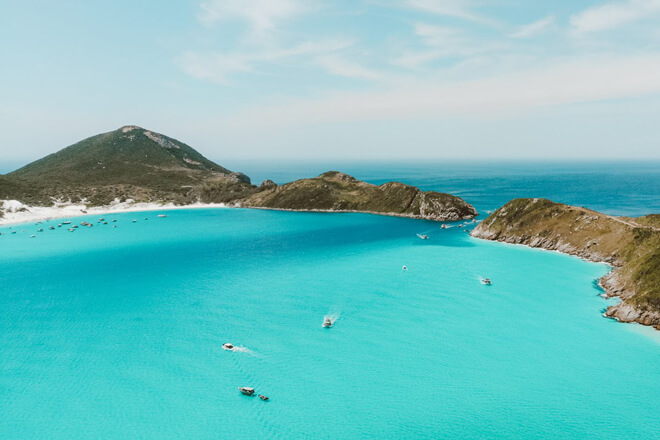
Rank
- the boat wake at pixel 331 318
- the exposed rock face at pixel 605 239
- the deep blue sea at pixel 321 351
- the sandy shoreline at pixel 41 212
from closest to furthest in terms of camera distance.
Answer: the deep blue sea at pixel 321 351 < the boat wake at pixel 331 318 < the exposed rock face at pixel 605 239 < the sandy shoreline at pixel 41 212

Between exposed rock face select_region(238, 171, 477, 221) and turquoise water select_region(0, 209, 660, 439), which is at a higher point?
exposed rock face select_region(238, 171, 477, 221)

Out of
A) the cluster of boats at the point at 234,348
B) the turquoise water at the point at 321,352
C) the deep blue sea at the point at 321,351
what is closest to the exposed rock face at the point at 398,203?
the deep blue sea at the point at 321,351

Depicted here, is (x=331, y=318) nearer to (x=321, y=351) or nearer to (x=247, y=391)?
(x=321, y=351)

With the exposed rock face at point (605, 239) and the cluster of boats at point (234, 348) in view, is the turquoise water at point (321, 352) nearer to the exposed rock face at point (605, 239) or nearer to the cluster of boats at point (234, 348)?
the cluster of boats at point (234, 348)

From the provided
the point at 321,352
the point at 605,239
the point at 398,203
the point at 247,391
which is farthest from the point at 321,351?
the point at 398,203

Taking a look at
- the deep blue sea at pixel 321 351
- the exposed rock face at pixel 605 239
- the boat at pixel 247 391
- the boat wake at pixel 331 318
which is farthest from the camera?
the exposed rock face at pixel 605 239

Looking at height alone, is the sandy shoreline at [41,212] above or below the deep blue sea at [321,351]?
above

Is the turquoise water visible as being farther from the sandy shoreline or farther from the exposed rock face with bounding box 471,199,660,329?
the sandy shoreline

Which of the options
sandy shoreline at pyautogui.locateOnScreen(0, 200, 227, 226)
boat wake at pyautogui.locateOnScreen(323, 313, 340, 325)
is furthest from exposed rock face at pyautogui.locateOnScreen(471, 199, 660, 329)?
sandy shoreline at pyautogui.locateOnScreen(0, 200, 227, 226)
